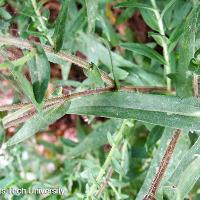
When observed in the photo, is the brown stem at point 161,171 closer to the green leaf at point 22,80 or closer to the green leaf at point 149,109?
the green leaf at point 149,109

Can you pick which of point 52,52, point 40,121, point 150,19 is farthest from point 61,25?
point 150,19

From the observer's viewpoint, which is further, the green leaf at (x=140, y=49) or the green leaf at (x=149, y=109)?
the green leaf at (x=140, y=49)

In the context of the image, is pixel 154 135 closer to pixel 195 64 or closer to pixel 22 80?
pixel 195 64

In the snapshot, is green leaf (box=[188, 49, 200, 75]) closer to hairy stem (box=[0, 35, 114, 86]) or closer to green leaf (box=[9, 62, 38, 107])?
hairy stem (box=[0, 35, 114, 86])

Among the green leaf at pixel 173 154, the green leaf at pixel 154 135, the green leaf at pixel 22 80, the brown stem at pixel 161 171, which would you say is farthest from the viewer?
the green leaf at pixel 154 135

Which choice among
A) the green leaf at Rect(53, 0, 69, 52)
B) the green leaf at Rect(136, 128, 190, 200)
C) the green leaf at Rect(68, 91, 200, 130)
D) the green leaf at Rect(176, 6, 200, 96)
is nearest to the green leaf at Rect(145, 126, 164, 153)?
the green leaf at Rect(136, 128, 190, 200)

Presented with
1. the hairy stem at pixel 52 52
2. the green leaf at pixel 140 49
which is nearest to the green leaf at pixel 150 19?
the green leaf at pixel 140 49

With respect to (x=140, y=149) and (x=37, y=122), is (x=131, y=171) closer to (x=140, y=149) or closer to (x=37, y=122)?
Answer: (x=140, y=149)

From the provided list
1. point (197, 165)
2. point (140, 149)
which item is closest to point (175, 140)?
point (197, 165)
